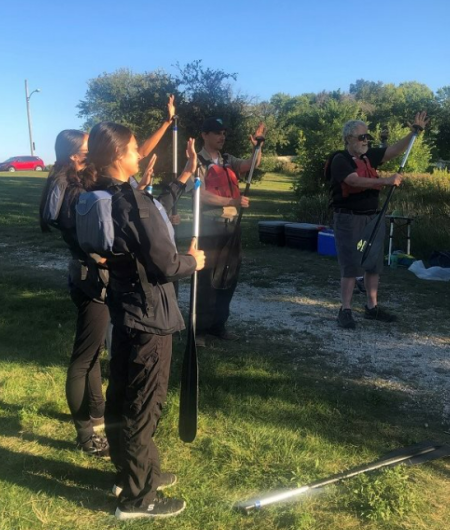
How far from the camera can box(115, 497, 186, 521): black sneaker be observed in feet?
8.47

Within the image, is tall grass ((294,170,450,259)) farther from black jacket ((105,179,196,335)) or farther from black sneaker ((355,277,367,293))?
black jacket ((105,179,196,335))

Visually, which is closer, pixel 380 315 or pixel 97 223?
pixel 97 223

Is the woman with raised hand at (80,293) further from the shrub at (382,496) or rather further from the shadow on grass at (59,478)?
the shrub at (382,496)

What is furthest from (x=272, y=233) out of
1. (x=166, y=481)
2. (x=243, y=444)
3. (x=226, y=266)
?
(x=166, y=481)

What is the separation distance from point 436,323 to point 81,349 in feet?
13.5

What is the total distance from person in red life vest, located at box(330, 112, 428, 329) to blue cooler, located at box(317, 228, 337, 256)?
13.2ft

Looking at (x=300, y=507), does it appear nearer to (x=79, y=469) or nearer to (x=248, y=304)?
(x=79, y=469)

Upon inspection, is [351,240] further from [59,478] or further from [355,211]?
[59,478]

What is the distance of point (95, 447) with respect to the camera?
10.5 feet

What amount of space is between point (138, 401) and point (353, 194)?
146 inches

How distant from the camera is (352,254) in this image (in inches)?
215

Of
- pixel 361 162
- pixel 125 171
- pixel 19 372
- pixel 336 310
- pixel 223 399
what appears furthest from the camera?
pixel 336 310

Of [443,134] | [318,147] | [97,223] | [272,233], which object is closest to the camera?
[97,223]

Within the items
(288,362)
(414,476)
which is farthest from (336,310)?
(414,476)
